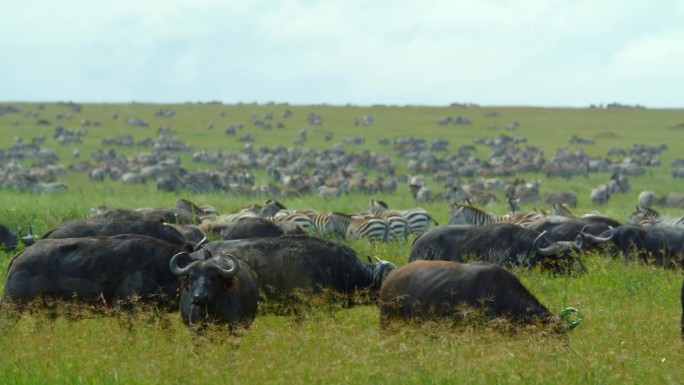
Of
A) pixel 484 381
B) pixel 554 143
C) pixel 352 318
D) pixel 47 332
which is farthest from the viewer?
pixel 554 143

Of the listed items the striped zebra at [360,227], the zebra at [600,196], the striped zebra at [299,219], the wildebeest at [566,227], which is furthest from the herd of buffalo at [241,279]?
the zebra at [600,196]

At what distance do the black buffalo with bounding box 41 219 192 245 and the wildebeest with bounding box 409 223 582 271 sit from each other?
3811 mm

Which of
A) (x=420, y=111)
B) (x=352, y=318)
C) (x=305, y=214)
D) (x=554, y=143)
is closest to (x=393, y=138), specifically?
(x=554, y=143)

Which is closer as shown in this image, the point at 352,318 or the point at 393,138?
the point at 352,318

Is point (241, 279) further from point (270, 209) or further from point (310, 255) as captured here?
point (270, 209)

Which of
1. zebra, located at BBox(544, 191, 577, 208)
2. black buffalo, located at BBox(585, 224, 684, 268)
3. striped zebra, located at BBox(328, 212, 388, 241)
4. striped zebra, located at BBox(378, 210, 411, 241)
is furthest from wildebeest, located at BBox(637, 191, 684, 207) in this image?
black buffalo, located at BBox(585, 224, 684, 268)

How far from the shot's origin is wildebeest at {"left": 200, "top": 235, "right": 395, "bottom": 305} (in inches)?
455

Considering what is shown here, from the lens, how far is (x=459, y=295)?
960cm

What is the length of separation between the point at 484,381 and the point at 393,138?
57.8 meters

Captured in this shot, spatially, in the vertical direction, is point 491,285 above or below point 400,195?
above

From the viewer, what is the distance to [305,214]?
22453 millimetres

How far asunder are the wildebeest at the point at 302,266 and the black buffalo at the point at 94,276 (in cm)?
98

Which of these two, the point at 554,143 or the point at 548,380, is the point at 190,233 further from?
the point at 554,143

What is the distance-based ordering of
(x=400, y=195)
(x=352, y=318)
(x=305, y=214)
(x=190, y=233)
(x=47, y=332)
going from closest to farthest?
(x=47, y=332), (x=352, y=318), (x=190, y=233), (x=305, y=214), (x=400, y=195)
